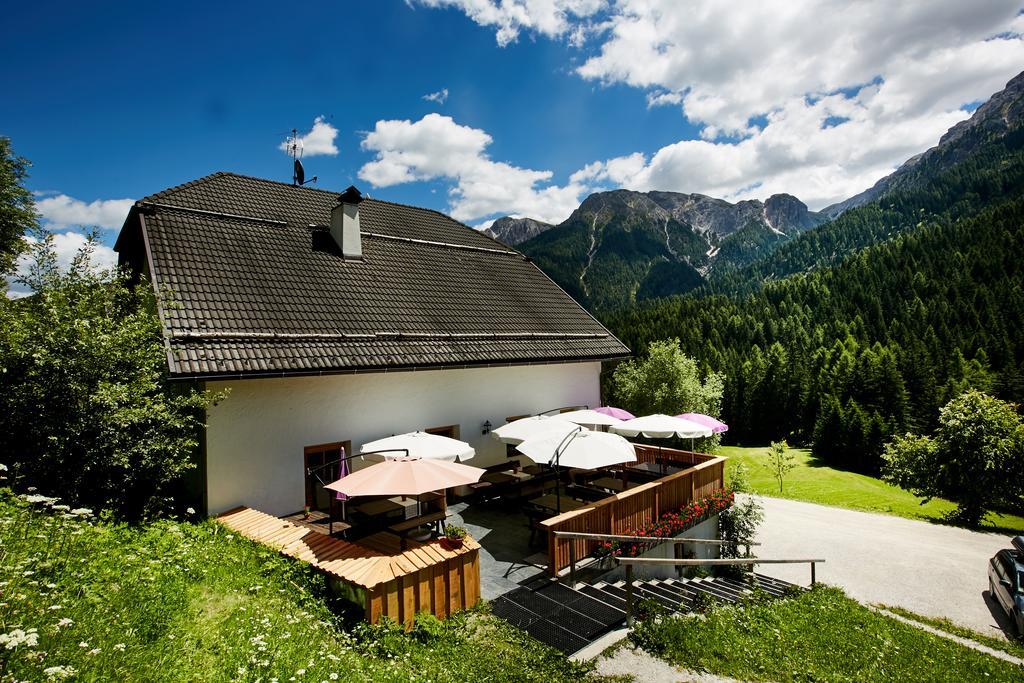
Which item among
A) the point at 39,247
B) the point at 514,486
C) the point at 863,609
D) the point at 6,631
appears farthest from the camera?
the point at 514,486

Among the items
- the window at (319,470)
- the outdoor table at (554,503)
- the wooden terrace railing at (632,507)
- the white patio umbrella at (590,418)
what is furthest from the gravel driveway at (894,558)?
the window at (319,470)

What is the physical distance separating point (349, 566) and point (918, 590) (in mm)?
16178

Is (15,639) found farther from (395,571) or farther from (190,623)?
(395,571)

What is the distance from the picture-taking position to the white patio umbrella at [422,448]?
10.5 meters

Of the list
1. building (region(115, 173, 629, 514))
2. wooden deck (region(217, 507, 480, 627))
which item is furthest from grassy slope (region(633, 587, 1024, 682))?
building (region(115, 173, 629, 514))

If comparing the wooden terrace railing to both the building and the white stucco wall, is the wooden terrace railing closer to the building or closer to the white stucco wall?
the white stucco wall

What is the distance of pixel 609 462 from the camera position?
10289 millimetres

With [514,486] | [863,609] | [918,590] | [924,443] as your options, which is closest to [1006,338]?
[924,443]

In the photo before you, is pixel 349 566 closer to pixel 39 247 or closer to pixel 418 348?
pixel 418 348

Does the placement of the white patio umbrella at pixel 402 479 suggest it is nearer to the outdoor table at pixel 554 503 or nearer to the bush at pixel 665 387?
the outdoor table at pixel 554 503

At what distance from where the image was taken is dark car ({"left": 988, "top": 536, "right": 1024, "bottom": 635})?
1203cm

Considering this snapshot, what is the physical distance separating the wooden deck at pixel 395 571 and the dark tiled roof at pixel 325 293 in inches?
155

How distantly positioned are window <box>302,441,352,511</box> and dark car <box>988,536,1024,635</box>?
1603 cm

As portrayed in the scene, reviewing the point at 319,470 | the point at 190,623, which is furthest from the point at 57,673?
the point at 319,470
